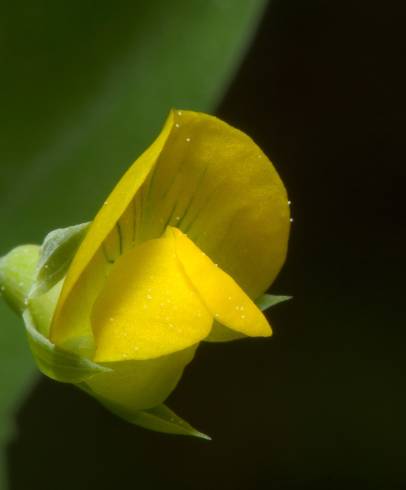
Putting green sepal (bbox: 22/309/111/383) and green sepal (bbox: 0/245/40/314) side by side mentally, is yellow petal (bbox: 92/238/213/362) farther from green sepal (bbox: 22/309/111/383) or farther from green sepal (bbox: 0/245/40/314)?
green sepal (bbox: 0/245/40/314)

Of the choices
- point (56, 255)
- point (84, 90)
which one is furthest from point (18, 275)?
point (84, 90)

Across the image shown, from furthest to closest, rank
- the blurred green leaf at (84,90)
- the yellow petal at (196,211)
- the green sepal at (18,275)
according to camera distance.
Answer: the blurred green leaf at (84,90)
the green sepal at (18,275)
the yellow petal at (196,211)

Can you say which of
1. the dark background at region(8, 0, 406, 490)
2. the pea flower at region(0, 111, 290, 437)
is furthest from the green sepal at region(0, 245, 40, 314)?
the dark background at region(8, 0, 406, 490)

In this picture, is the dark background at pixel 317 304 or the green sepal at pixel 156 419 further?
the dark background at pixel 317 304

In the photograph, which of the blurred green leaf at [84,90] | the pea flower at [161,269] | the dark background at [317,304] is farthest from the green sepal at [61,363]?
the dark background at [317,304]

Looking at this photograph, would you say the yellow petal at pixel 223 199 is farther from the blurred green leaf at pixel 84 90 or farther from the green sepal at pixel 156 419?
the blurred green leaf at pixel 84 90

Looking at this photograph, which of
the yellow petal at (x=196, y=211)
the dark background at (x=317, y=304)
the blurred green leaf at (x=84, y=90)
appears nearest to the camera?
the yellow petal at (x=196, y=211)

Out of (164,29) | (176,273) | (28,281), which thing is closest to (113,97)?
(164,29)
